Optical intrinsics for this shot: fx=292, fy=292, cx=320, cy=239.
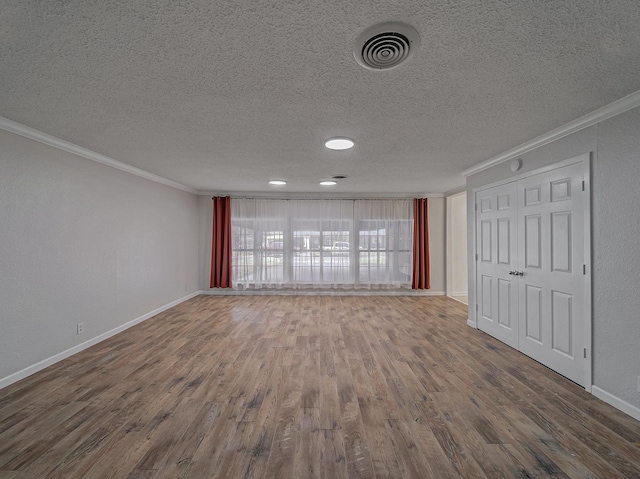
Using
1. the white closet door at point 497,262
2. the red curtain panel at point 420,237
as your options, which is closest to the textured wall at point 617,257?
the white closet door at point 497,262

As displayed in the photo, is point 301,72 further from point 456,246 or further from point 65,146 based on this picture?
point 456,246

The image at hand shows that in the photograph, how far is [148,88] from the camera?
200 centimetres

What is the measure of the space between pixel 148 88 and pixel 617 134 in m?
3.56

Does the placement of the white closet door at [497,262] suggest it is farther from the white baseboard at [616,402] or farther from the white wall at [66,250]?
the white wall at [66,250]

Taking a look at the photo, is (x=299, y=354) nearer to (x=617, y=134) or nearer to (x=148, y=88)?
(x=148, y=88)

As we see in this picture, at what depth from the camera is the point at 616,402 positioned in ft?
7.54

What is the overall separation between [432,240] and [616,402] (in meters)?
4.74

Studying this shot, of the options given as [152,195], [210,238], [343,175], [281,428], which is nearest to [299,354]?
[281,428]

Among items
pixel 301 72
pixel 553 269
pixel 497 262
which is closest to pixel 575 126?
pixel 553 269

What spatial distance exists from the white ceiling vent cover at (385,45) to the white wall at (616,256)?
199 centimetres

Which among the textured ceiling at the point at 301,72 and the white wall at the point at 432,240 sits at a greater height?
the textured ceiling at the point at 301,72

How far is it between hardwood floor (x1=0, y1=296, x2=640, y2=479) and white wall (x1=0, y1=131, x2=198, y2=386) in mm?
394

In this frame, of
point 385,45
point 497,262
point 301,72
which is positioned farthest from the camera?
point 497,262

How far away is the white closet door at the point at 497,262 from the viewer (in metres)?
3.56
